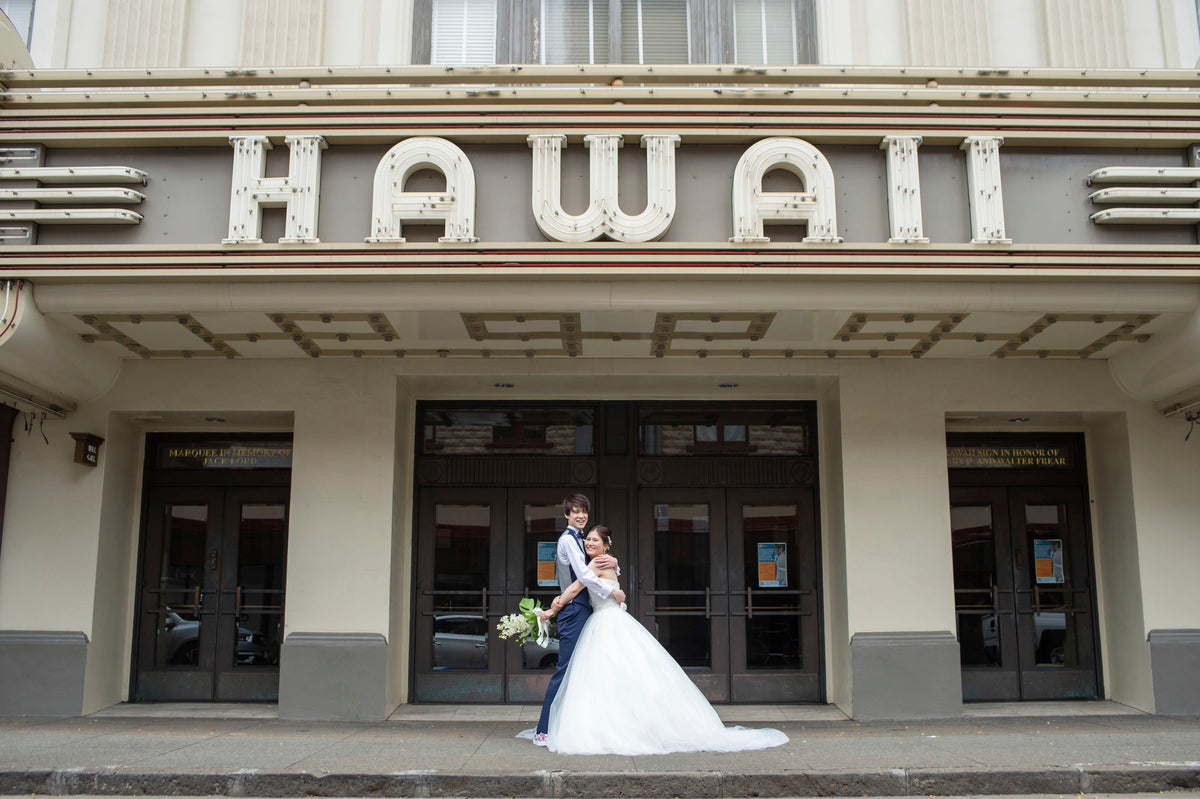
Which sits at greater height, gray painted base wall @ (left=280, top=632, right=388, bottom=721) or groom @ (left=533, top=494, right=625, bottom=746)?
groom @ (left=533, top=494, right=625, bottom=746)

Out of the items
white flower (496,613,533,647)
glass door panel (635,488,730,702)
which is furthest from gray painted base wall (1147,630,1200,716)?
white flower (496,613,533,647)

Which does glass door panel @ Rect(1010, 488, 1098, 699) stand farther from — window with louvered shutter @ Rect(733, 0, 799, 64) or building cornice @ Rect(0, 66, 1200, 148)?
window with louvered shutter @ Rect(733, 0, 799, 64)

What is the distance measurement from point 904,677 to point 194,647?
802cm

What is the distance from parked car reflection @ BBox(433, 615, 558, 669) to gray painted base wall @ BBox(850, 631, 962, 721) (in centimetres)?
344

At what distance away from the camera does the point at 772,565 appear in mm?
10805

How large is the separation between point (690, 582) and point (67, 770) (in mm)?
6369

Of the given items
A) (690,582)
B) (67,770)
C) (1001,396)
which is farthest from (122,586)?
(1001,396)

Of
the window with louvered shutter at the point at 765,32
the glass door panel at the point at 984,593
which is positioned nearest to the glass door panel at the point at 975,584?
the glass door panel at the point at 984,593

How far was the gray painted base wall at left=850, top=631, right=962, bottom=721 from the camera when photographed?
959 centimetres

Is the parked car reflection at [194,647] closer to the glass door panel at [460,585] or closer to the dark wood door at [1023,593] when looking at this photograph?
the glass door panel at [460,585]

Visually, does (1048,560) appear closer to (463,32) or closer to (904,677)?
(904,677)

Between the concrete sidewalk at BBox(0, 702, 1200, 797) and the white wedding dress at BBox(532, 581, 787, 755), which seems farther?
the white wedding dress at BBox(532, 581, 787, 755)

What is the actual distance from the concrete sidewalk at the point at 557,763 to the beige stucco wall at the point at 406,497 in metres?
1.26

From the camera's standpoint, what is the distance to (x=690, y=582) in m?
10.8
